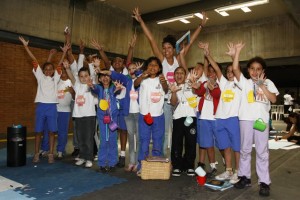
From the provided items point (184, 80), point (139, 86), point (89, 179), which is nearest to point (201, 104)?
point (184, 80)

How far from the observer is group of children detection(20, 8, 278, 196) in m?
3.74

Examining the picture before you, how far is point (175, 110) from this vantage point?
4566 mm

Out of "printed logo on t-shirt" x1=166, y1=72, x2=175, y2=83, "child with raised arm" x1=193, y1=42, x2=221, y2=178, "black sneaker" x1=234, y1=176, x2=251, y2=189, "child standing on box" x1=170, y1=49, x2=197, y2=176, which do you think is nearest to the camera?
"black sneaker" x1=234, y1=176, x2=251, y2=189

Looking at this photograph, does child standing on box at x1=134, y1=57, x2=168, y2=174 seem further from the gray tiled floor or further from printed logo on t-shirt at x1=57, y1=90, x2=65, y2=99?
printed logo on t-shirt at x1=57, y1=90, x2=65, y2=99

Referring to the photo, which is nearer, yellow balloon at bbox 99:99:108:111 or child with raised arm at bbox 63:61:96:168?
yellow balloon at bbox 99:99:108:111

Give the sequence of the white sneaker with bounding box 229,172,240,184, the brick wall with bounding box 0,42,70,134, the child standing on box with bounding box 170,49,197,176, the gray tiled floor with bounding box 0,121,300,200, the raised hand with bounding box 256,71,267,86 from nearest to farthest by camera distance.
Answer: the gray tiled floor with bounding box 0,121,300,200, the raised hand with bounding box 256,71,267,86, the white sneaker with bounding box 229,172,240,184, the child standing on box with bounding box 170,49,197,176, the brick wall with bounding box 0,42,70,134

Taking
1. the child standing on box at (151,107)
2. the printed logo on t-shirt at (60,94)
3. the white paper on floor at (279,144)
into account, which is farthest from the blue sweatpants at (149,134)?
the white paper on floor at (279,144)

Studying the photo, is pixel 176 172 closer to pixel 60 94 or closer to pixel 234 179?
pixel 234 179

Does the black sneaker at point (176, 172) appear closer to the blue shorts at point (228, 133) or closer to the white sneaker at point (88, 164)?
the blue shorts at point (228, 133)

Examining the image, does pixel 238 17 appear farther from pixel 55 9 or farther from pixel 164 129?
pixel 164 129

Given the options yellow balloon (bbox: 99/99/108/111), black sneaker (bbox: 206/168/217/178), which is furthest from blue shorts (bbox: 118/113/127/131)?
black sneaker (bbox: 206/168/217/178)

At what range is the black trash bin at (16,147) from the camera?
4.88 meters

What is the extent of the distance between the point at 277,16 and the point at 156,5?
5.90m

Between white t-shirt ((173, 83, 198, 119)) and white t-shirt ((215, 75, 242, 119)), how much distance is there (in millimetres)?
514
